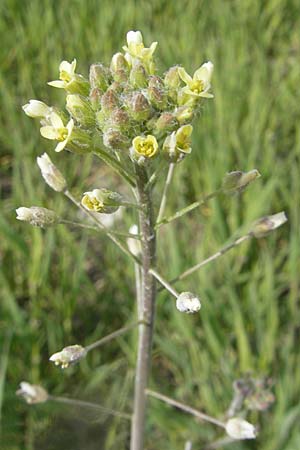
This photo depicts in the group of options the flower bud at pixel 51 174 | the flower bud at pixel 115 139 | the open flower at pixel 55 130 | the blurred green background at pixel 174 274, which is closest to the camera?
the flower bud at pixel 115 139

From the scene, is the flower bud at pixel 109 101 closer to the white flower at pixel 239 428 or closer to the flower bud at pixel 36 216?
the flower bud at pixel 36 216

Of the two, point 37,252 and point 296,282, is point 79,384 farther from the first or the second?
point 296,282

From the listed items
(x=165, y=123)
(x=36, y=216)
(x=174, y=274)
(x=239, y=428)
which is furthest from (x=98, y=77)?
(x=174, y=274)

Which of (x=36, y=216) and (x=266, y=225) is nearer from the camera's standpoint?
(x=36, y=216)

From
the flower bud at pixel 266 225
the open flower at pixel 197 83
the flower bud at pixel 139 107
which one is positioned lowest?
the flower bud at pixel 266 225

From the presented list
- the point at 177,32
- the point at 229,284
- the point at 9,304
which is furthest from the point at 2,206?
the point at 177,32

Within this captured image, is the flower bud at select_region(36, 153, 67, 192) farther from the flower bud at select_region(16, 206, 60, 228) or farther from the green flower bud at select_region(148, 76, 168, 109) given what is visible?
the green flower bud at select_region(148, 76, 168, 109)

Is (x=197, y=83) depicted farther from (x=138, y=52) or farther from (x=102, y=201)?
(x=102, y=201)

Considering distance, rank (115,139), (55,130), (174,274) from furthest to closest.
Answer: (174,274), (55,130), (115,139)

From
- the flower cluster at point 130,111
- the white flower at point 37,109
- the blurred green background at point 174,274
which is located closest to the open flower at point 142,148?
the flower cluster at point 130,111
